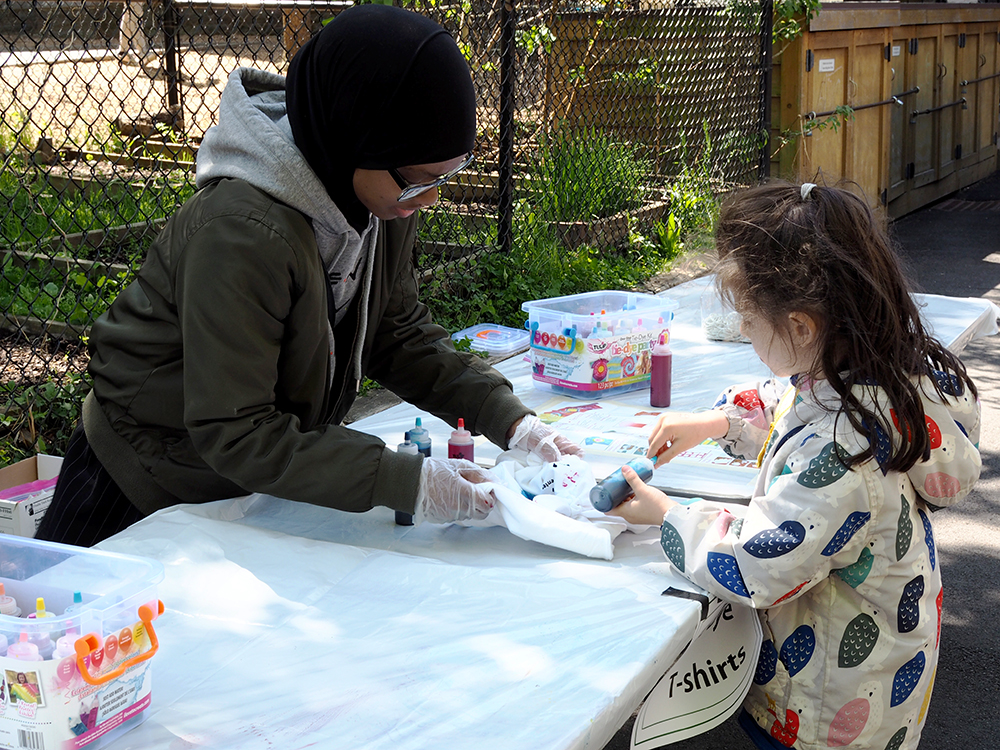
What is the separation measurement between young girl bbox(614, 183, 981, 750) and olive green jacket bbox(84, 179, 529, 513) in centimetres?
62

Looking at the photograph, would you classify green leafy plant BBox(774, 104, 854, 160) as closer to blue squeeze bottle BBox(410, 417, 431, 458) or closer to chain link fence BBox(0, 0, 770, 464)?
chain link fence BBox(0, 0, 770, 464)

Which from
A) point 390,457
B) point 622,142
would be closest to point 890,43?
point 622,142

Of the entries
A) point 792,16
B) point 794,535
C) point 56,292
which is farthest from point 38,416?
point 792,16

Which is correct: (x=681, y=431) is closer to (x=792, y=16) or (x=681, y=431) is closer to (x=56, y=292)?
(x=56, y=292)

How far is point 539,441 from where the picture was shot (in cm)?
210

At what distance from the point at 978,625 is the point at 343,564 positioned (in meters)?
2.07

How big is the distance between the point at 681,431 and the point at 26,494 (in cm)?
181

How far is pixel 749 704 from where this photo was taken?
5.85 ft

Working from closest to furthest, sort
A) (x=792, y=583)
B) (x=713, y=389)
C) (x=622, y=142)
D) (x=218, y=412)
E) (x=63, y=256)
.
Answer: (x=792, y=583) → (x=218, y=412) → (x=713, y=389) → (x=63, y=256) → (x=622, y=142)

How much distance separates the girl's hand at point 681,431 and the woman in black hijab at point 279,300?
42cm

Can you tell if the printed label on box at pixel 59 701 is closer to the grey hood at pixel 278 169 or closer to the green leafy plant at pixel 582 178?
the grey hood at pixel 278 169

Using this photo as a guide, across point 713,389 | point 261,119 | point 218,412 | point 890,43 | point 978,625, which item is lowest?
point 978,625

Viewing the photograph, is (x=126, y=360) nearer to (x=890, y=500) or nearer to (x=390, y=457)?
(x=390, y=457)

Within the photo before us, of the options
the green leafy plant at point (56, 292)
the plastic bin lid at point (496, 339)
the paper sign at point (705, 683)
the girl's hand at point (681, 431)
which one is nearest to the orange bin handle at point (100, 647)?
the paper sign at point (705, 683)
